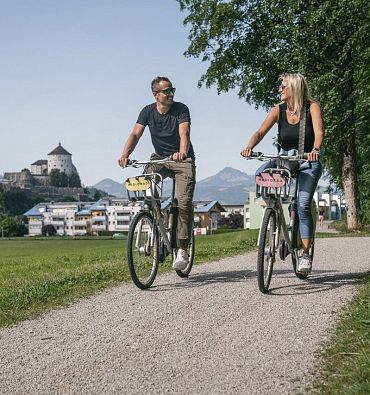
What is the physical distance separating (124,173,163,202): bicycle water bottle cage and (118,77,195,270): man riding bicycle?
0.19 meters

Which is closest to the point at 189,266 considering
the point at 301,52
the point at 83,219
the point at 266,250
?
the point at 266,250

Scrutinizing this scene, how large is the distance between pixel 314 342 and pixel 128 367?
3.97ft

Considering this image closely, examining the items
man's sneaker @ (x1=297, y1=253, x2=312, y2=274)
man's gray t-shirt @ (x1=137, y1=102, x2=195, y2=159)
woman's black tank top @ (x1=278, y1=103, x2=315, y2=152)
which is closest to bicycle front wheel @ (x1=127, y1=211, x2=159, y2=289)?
man's gray t-shirt @ (x1=137, y1=102, x2=195, y2=159)

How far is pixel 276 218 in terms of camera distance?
6.36 m

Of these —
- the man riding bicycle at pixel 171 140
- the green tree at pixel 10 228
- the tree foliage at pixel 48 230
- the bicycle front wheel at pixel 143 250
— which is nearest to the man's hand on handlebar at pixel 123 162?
the man riding bicycle at pixel 171 140

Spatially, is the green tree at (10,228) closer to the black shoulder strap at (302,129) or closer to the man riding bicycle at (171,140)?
the man riding bicycle at (171,140)

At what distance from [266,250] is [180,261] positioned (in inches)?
49.2

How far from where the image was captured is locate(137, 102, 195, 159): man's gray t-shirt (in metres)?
7.08

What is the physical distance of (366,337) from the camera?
13.4 feet

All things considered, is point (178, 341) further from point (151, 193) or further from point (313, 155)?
point (151, 193)

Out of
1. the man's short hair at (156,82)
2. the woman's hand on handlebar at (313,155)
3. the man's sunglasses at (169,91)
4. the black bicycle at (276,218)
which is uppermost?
the man's short hair at (156,82)

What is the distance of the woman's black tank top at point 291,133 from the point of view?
6527 mm

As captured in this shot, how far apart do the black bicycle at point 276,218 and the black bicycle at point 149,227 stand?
1.11 m

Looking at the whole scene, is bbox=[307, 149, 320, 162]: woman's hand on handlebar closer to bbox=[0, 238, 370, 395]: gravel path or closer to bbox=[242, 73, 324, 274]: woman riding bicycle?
bbox=[242, 73, 324, 274]: woman riding bicycle
